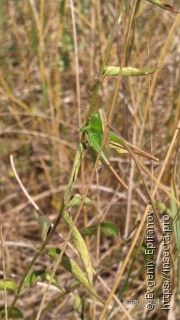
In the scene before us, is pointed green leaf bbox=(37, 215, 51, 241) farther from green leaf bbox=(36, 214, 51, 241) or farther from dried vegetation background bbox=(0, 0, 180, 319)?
dried vegetation background bbox=(0, 0, 180, 319)

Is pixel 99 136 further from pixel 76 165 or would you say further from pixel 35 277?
pixel 35 277

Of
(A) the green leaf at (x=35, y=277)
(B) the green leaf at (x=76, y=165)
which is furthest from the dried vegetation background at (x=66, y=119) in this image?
(B) the green leaf at (x=76, y=165)

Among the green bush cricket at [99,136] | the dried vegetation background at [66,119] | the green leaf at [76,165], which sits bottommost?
the dried vegetation background at [66,119]

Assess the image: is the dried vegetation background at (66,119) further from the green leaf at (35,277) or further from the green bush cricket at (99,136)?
the green bush cricket at (99,136)

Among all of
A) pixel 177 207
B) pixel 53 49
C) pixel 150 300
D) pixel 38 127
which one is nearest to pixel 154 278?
pixel 150 300

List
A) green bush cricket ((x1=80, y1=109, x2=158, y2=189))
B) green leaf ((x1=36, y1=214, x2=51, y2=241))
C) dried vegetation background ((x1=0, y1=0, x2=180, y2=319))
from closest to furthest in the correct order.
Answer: green bush cricket ((x1=80, y1=109, x2=158, y2=189))
green leaf ((x1=36, y1=214, x2=51, y2=241))
dried vegetation background ((x1=0, y1=0, x2=180, y2=319))

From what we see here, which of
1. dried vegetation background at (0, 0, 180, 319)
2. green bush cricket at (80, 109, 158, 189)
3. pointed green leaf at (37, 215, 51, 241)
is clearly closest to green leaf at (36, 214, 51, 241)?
pointed green leaf at (37, 215, 51, 241)

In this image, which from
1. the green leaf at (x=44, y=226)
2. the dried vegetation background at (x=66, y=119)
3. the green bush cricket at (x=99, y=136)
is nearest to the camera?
the green bush cricket at (x=99, y=136)

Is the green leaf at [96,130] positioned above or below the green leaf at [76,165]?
above

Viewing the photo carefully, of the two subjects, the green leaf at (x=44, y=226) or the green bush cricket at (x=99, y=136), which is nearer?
the green bush cricket at (x=99, y=136)

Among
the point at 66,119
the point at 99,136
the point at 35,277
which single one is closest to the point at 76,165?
the point at 99,136
